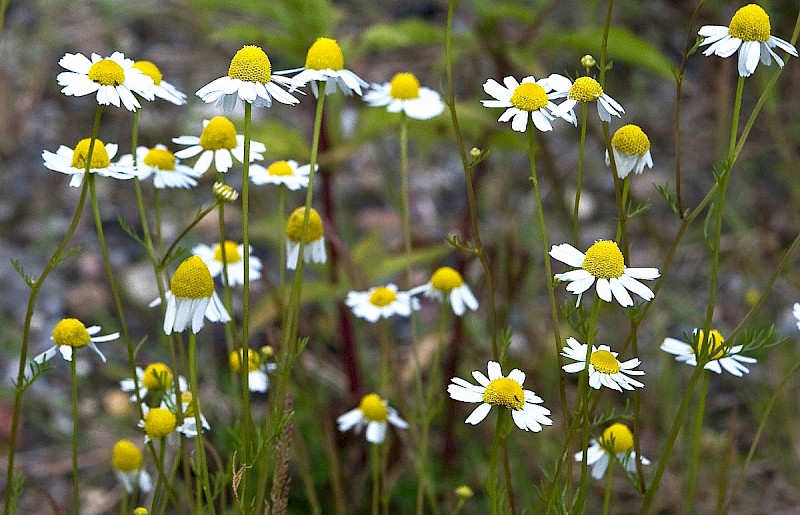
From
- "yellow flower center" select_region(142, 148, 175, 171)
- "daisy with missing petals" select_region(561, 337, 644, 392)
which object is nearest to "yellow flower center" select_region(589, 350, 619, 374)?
"daisy with missing petals" select_region(561, 337, 644, 392)

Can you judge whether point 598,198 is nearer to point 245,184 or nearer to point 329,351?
point 329,351

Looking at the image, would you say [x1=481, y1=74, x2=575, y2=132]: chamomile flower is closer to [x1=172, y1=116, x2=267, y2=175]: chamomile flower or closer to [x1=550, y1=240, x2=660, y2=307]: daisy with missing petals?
[x1=550, y1=240, x2=660, y2=307]: daisy with missing petals

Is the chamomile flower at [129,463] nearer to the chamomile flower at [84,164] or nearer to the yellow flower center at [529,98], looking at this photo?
the chamomile flower at [84,164]

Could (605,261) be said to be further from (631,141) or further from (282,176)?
(282,176)

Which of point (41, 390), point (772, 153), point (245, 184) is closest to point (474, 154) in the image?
point (245, 184)

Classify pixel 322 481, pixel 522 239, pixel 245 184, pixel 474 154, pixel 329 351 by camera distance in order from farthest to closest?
pixel 522 239
pixel 329 351
pixel 322 481
pixel 474 154
pixel 245 184
